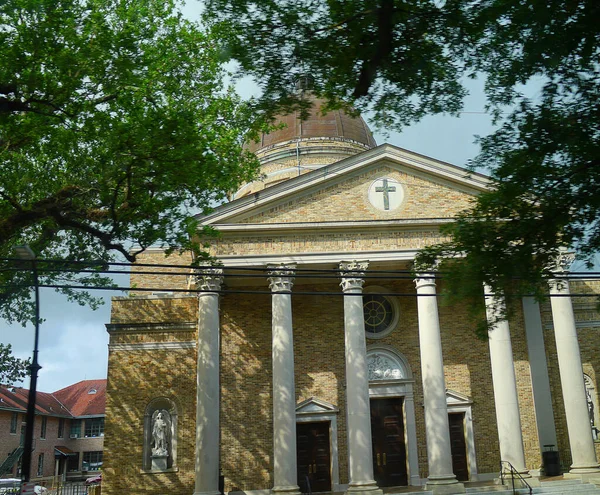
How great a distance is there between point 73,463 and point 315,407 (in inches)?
1403

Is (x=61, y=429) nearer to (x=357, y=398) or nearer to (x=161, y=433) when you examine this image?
(x=161, y=433)

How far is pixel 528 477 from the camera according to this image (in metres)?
19.4

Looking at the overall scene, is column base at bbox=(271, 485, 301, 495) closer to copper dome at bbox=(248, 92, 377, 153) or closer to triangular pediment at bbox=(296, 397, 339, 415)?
triangular pediment at bbox=(296, 397, 339, 415)

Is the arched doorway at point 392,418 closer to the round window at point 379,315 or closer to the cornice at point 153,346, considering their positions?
the round window at point 379,315

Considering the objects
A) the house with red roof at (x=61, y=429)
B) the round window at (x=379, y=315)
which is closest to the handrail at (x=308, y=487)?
the round window at (x=379, y=315)

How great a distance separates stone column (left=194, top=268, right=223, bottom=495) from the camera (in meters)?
19.5

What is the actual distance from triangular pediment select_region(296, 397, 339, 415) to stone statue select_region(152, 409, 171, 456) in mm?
4566

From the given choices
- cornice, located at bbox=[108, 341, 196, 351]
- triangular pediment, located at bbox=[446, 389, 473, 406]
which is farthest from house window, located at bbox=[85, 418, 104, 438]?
triangular pediment, located at bbox=[446, 389, 473, 406]

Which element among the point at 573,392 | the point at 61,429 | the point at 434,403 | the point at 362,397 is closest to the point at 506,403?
the point at 434,403

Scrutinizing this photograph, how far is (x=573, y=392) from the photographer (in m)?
20.8

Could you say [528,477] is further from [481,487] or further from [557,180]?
[557,180]

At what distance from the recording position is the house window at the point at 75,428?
176 ft

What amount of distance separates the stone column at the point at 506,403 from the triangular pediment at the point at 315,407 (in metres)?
5.76

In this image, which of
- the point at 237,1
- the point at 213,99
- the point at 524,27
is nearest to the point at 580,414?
the point at 213,99
